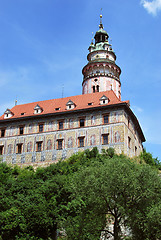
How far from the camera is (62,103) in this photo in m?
43.0

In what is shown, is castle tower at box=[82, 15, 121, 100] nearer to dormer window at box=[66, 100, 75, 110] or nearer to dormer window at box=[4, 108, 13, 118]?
dormer window at box=[66, 100, 75, 110]

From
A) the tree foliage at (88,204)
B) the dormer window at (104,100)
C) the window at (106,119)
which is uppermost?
the dormer window at (104,100)

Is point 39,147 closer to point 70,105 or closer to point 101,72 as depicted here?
point 70,105

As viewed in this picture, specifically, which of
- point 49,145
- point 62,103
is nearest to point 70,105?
point 62,103

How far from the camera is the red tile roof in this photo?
40225 millimetres

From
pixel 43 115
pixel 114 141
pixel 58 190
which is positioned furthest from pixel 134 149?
pixel 58 190

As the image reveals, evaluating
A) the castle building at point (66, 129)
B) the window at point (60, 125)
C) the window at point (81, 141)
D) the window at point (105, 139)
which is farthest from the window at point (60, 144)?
the window at point (105, 139)

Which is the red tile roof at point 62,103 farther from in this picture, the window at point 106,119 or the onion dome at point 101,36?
the onion dome at point 101,36

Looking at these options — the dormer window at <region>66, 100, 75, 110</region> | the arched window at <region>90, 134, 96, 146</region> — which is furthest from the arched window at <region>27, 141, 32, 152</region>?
the arched window at <region>90, 134, 96, 146</region>

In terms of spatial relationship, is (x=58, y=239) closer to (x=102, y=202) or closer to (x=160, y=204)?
(x=102, y=202)

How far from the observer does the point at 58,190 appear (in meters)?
28.4

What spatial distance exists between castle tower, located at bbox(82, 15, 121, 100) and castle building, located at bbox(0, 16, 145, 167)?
21.3 feet

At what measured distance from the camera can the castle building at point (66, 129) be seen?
123 ft

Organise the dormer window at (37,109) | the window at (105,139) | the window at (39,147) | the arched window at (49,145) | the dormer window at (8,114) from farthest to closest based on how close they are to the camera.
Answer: the dormer window at (8,114), the dormer window at (37,109), the window at (39,147), the arched window at (49,145), the window at (105,139)
